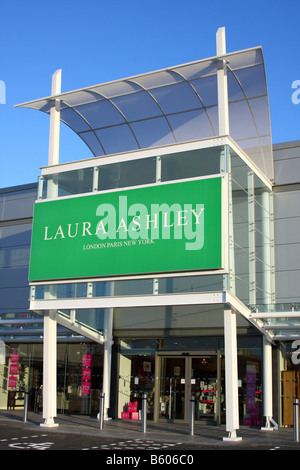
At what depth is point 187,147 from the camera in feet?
51.9

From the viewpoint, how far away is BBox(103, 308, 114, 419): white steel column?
64.2ft

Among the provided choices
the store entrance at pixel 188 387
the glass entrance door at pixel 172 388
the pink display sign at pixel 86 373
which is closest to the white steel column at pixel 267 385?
the store entrance at pixel 188 387

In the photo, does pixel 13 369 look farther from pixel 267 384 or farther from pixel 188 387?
pixel 267 384

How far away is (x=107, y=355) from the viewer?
1983 centimetres

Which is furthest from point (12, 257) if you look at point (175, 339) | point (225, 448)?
point (225, 448)

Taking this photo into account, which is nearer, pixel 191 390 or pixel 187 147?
pixel 187 147

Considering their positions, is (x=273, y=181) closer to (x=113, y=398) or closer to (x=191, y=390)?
(x=191, y=390)

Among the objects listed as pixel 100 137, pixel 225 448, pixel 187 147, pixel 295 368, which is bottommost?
pixel 225 448

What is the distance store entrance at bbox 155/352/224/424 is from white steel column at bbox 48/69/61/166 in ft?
25.2

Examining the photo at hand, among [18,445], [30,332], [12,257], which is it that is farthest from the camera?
[12,257]

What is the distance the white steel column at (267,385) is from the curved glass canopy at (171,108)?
589 cm

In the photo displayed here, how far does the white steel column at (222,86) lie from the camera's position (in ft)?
50.7

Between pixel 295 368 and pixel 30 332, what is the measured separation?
945 cm

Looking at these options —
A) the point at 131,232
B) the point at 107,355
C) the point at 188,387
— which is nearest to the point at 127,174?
the point at 131,232
